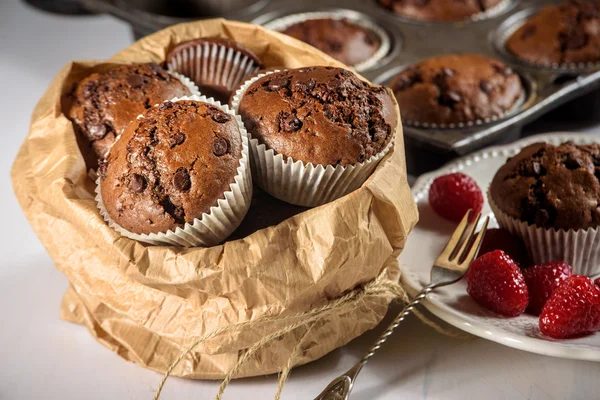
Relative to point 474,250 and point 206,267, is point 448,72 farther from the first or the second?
point 206,267

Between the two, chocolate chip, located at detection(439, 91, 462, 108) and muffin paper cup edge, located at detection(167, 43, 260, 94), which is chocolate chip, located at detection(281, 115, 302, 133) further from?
chocolate chip, located at detection(439, 91, 462, 108)

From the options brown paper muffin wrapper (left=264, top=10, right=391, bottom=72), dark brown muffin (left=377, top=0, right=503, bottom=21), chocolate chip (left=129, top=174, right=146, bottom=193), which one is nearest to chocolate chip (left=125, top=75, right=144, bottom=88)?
chocolate chip (left=129, top=174, right=146, bottom=193)

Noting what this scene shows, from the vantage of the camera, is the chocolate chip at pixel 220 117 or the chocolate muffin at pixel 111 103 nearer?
the chocolate chip at pixel 220 117

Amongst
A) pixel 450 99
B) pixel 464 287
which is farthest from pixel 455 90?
pixel 464 287

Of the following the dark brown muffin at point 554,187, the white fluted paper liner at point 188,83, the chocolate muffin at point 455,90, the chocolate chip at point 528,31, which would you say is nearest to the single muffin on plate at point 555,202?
the dark brown muffin at point 554,187

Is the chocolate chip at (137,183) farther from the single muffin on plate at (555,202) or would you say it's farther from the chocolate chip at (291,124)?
the single muffin on plate at (555,202)
